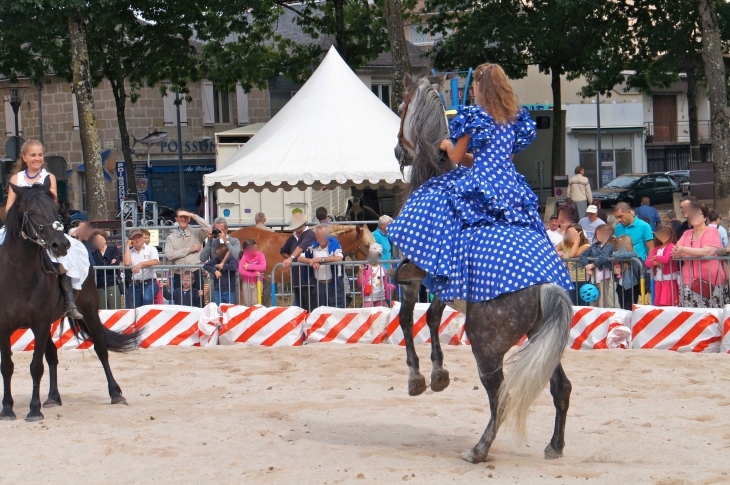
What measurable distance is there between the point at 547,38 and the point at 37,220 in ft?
71.0

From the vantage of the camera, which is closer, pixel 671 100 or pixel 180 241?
pixel 180 241

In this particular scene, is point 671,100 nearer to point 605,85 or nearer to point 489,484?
point 605,85

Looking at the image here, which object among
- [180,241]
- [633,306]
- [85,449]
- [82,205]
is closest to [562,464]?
[85,449]

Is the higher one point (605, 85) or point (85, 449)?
point (605, 85)

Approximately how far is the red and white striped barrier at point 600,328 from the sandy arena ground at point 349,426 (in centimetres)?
40

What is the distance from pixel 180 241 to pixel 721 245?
25.0 feet

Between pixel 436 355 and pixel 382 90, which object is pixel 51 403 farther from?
pixel 382 90

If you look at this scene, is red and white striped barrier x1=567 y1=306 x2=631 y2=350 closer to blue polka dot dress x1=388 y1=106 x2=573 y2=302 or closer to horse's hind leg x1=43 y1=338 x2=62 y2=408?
blue polka dot dress x1=388 y1=106 x2=573 y2=302

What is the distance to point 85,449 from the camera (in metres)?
6.60

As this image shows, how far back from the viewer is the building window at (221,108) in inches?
1607

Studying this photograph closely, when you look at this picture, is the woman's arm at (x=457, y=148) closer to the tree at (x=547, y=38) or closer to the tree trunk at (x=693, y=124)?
the tree at (x=547, y=38)

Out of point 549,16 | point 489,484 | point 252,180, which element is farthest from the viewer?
point 549,16

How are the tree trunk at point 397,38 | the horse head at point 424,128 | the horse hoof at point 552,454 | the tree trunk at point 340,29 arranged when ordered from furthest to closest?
the tree trunk at point 340,29 → the tree trunk at point 397,38 → the horse head at point 424,128 → the horse hoof at point 552,454

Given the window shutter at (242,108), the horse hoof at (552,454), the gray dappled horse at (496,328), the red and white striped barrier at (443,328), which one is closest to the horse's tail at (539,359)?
the gray dappled horse at (496,328)
